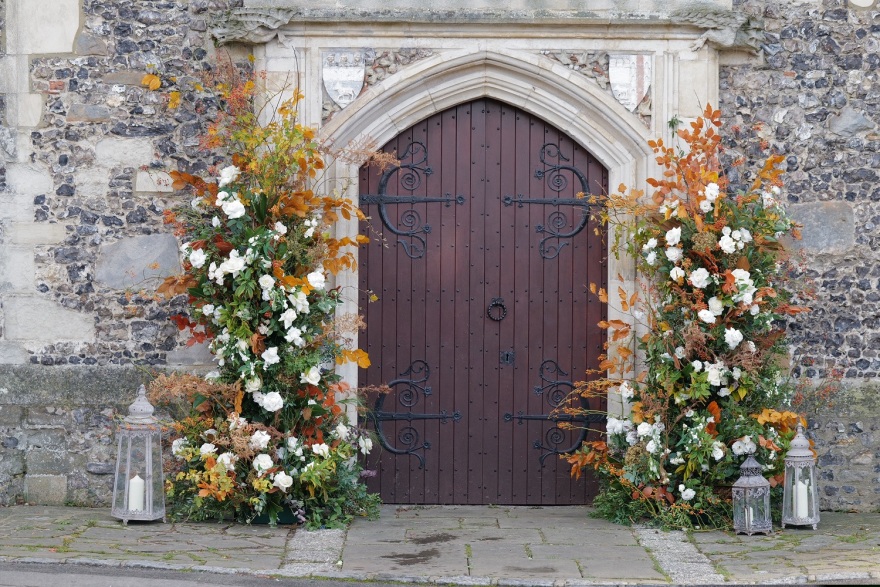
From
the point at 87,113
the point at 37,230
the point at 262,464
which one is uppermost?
the point at 87,113

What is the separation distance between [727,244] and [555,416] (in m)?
1.50

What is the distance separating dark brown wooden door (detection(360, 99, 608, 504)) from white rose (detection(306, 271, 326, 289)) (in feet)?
2.52

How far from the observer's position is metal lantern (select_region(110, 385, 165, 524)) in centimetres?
606

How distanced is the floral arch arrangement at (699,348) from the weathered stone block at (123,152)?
8.78ft

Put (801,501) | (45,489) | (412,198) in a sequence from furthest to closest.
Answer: (412,198)
(45,489)
(801,501)

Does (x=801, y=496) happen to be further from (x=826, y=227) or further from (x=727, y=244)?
(x=826, y=227)

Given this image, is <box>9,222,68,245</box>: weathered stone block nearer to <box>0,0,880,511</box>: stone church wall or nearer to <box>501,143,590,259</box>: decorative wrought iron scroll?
<box>0,0,880,511</box>: stone church wall

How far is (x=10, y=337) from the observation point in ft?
22.2

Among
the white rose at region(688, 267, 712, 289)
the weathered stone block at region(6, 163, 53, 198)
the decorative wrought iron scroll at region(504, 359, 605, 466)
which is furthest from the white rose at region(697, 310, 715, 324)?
the weathered stone block at region(6, 163, 53, 198)

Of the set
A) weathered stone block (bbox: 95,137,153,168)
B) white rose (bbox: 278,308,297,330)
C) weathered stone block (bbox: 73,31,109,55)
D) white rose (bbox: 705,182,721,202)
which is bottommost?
white rose (bbox: 278,308,297,330)

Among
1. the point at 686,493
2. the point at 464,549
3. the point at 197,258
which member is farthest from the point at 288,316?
the point at 686,493

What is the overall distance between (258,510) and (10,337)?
1.89 metres

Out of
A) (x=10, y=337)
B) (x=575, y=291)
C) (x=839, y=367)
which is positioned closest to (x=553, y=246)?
(x=575, y=291)

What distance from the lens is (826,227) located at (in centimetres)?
677
